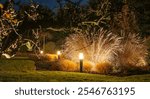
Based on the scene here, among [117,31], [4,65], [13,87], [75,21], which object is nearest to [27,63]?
Answer: [4,65]

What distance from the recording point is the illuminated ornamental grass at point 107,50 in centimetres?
2494

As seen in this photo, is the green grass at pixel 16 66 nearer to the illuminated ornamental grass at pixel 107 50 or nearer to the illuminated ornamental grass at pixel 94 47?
the illuminated ornamental grass at pixel 107 50

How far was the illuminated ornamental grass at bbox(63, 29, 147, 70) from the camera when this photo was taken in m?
24.9

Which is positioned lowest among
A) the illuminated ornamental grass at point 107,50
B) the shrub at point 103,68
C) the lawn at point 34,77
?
the shrub at point 103,68

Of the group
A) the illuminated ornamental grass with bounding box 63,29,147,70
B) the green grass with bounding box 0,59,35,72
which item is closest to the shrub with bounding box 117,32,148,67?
the illuminated ornamental grass with bounding box 63,29,147,70

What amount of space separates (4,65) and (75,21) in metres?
6.08

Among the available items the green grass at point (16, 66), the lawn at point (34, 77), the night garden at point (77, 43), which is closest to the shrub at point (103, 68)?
→ the night garden at point (77, 43)

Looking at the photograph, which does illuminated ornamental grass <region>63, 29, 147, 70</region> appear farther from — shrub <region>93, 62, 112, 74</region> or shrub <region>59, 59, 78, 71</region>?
shrub <region>59, 59, 78, 71</region>

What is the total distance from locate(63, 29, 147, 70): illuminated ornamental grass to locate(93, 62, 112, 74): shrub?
0.48 metres

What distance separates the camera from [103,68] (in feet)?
75.5

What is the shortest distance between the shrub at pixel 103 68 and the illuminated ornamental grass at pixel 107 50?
48cm

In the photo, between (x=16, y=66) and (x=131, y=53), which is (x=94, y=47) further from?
(x=16, y=66)

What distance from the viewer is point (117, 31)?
2933 cm

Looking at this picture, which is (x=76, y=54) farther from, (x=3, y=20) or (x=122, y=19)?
(x=3, y=20)
